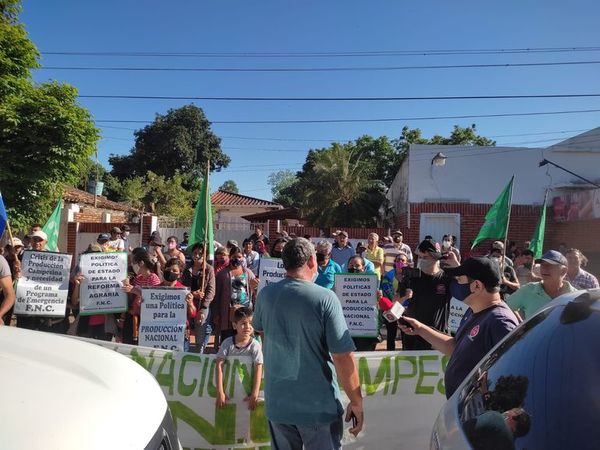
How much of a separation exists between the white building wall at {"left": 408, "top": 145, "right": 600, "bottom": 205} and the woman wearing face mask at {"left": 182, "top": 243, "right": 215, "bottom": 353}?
493 inches

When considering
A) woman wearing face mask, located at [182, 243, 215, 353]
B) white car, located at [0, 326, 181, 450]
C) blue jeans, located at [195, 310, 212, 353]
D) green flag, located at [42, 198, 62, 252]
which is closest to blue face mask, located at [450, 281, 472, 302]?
woman wearing face mask, located at [182, 243, 215, 353]

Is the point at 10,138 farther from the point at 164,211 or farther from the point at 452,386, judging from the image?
the point at 164,211

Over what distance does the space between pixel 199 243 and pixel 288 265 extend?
15.4 feet

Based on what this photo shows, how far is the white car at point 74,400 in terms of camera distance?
1.66m

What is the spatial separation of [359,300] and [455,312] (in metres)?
1.19

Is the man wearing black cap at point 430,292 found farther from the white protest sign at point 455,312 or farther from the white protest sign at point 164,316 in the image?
the white protest sign at point 164,316

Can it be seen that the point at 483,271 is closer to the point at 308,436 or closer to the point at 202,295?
the point at 308,436

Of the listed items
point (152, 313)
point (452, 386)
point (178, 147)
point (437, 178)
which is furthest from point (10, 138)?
point (178, 147)

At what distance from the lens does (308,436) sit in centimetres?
280

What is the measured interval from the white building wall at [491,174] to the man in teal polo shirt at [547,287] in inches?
543

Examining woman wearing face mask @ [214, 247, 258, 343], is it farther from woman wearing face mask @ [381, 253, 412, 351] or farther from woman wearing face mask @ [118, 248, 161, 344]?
woman wearing face mask @ [381, 253, 412, 351]

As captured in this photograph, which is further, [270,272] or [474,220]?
[474,220]

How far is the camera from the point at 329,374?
283cm

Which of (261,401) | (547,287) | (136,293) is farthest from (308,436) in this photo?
(136,293)
